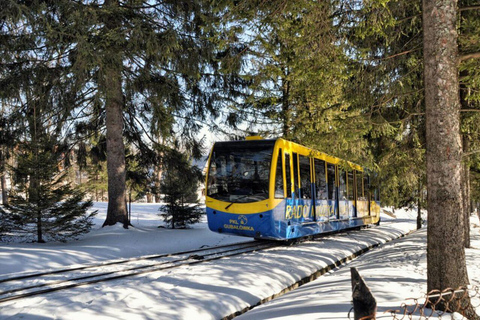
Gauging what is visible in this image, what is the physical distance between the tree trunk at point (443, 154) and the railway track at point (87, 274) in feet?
18.2

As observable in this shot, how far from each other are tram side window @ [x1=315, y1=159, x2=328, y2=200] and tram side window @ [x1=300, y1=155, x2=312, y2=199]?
671 millimetres

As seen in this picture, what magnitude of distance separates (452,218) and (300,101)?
11.9m

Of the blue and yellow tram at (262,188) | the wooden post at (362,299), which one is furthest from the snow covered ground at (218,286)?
the blue and yellow tram at (262,188)

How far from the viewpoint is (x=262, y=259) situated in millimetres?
9758

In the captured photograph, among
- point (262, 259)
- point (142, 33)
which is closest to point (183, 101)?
point (142, 33)

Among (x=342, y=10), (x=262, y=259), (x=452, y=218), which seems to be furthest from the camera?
(x=262, y=259)

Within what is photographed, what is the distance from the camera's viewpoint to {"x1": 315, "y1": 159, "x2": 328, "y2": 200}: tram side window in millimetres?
13953

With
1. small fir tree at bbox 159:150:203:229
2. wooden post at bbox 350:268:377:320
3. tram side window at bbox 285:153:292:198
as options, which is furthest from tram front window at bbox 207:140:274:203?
wooden post at bbox 350:268:377:320

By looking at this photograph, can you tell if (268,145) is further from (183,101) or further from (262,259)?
(183,101)

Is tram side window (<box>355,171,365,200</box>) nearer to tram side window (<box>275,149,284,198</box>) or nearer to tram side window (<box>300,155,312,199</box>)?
tram side window (<box>300,155,312,199</box>)

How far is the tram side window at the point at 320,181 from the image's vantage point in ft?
45.8

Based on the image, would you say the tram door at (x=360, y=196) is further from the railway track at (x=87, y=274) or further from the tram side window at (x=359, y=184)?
the railway track at (x=87, y=274)

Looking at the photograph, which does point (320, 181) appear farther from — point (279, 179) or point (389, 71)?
point (389, 71)

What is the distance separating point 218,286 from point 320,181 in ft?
26.7
